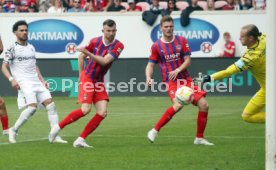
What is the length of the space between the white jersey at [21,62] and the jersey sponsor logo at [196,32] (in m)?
13.6

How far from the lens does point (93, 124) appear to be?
14.6 meters

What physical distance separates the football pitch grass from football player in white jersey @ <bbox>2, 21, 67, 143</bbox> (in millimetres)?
659

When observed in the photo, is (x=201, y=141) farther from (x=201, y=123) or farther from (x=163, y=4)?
(x=163, y=4)

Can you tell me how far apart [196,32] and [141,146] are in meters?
15.1

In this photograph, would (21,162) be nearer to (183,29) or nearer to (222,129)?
(222,129)

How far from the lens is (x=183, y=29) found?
2922 centimetres

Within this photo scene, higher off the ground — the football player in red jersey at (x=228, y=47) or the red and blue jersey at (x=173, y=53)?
the red and blue jersey at (x=173, y=53)

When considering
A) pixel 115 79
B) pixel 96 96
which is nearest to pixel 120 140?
pixel 96 96

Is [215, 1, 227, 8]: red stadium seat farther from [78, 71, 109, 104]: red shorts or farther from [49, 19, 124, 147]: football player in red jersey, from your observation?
[78, 71, 109, 104]: red shorts

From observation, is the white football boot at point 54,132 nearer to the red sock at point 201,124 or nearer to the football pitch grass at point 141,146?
the football pitch grass at point 141,146

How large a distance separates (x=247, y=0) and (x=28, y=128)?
13.0 metres

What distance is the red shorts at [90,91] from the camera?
14680mm

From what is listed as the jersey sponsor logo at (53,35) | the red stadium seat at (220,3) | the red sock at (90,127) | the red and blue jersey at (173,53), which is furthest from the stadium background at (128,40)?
the red sock at (90,127)

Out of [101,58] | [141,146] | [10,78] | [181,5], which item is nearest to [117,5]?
[181,5]
